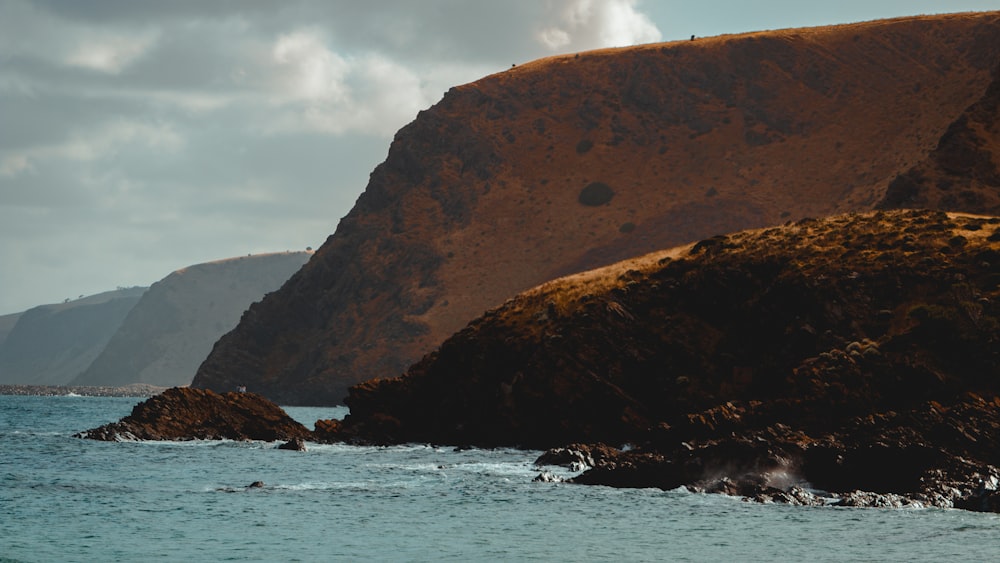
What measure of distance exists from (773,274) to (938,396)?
18578mm

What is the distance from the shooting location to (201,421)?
8138 centimetres

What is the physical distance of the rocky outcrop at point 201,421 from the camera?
7806 cm

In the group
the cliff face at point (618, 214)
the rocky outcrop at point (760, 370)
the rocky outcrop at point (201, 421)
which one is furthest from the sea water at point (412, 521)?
the cliff face at point (618, 214)

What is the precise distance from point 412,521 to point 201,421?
47282 mm

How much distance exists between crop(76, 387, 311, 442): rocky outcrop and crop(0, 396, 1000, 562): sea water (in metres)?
20.2

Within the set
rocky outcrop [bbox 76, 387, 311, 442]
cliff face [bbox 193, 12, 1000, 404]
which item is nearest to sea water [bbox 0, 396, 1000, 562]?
rocky outcrop [bbox 76, 387, 311, 442]

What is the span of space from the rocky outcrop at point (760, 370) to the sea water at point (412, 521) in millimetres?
4666

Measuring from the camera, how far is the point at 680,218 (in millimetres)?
183000

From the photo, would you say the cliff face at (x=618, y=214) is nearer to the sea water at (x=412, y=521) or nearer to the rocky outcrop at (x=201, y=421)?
the rocky outcrop at (x=201, y=421)

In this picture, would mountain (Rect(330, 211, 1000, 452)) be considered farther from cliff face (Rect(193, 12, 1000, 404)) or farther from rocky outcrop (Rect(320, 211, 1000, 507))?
cliff face (Rect(193, 12, 1000, 404))

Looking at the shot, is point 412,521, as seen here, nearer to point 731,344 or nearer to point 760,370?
point 760,370

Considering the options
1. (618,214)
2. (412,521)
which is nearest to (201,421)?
(412,521)

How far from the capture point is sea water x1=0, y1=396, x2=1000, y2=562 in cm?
3153

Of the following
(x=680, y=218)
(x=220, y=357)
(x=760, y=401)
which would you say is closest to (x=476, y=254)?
(x=680, y=218)
